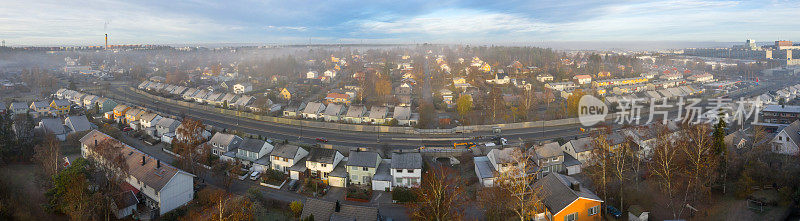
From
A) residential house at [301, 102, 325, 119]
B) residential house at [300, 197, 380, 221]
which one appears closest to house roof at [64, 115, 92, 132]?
residential house at [301, 102, 325, 119]

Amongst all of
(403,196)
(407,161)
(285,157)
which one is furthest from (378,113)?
(403,196)

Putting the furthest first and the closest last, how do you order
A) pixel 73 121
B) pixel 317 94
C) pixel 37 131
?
pixel 317 94 < pixel 73 121 < pixel 37 131

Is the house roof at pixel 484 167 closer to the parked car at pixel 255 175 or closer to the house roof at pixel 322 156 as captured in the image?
the house roof at pixel 322 156

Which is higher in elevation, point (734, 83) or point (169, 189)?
point (734, 83)

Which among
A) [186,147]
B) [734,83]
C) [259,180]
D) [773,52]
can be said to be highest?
[773,52]

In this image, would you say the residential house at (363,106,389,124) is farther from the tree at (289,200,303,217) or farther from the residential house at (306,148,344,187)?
the tree at (289,200,303,217)

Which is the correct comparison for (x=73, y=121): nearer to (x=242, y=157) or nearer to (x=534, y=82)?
(x=242, y=157)

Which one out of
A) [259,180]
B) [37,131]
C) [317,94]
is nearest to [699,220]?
[259,180]
